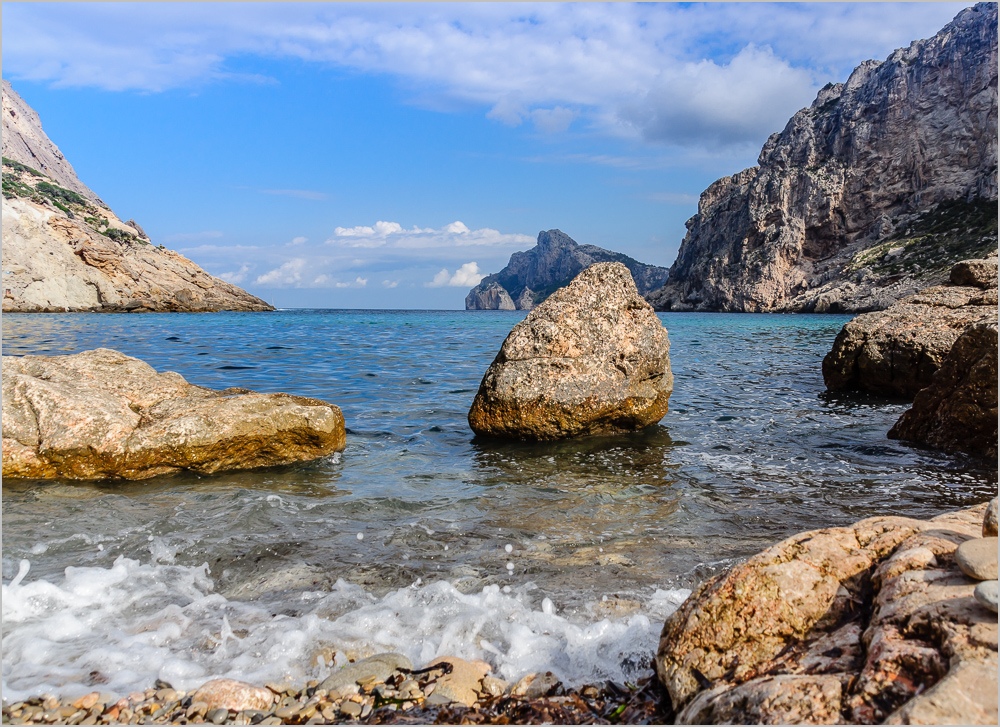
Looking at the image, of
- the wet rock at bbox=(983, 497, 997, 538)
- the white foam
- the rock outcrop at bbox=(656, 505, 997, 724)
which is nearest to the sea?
the white foam

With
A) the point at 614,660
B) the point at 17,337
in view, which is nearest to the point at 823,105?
the point at 17,337

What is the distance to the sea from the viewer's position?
416 centimetres

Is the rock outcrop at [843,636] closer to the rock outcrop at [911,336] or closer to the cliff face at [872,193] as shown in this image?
the rock outcrop at [911,336]

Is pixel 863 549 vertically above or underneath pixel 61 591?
above

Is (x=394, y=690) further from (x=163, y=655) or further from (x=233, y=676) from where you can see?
(x=163, y=655)

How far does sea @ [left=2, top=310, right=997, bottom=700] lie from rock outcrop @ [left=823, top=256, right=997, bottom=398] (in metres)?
2.90

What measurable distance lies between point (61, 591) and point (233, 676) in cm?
214

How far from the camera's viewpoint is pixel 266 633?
4332 mm

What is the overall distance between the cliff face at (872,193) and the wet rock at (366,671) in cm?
9952

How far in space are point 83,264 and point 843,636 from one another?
285ft

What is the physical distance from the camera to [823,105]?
463 feet

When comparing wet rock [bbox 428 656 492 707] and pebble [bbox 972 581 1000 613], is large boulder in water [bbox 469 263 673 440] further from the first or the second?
pebble [bbox 972 581 1000 613]

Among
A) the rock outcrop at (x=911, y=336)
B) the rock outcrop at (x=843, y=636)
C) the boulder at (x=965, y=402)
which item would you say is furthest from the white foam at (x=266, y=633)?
the rock outcrop at (x=911, y=336)

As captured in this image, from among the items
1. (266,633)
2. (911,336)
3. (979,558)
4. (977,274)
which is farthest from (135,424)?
(977,274)
